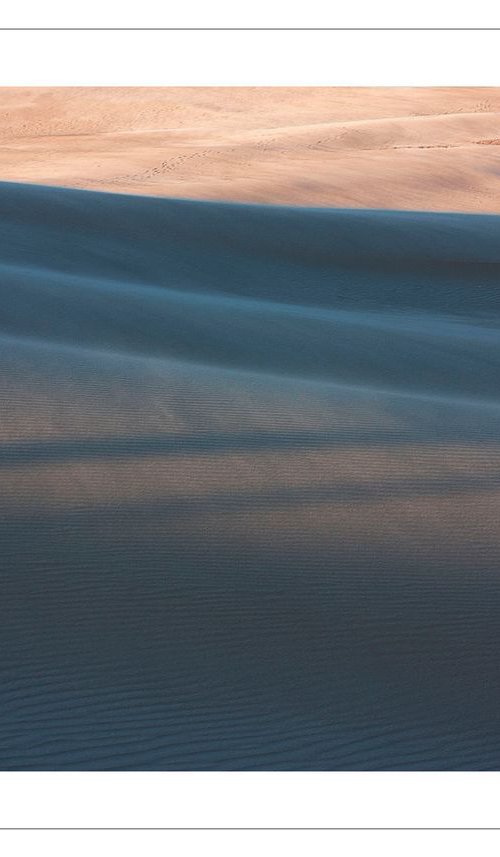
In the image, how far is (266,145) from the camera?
95.4 ft

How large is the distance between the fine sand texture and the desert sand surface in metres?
10.4

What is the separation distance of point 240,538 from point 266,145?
2493cm

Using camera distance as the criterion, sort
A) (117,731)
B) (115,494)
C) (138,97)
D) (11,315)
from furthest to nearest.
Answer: (138,97) → (11,315) → (115,494) → (117,731)

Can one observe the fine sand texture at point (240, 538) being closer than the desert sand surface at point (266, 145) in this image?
Yes

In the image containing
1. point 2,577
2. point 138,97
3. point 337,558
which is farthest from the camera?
point 138,97

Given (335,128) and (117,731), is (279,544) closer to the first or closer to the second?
(117,731)

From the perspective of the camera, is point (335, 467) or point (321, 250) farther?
point (321, 250)

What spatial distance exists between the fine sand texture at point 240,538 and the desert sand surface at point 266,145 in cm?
1036

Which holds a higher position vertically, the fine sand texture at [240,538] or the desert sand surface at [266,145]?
the desert sand surface at [266,145]

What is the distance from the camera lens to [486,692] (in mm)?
4379

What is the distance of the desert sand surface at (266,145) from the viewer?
21.6 meters
